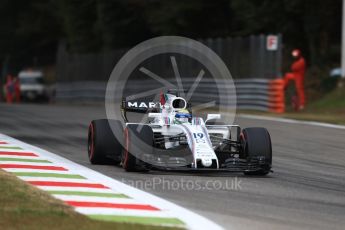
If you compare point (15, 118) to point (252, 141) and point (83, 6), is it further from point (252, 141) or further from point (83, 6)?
point (83, 6)

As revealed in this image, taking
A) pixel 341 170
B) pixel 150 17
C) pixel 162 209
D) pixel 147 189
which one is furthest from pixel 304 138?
pixel 150 17

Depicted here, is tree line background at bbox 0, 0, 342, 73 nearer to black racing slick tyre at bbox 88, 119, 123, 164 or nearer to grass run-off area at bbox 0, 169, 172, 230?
black racing slick tyre at bbox 88, 119, 123, 164

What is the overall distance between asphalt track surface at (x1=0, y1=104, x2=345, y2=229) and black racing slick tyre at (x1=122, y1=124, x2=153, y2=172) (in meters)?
0.14

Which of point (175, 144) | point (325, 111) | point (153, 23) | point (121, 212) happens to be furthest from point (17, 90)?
point (121, 212)

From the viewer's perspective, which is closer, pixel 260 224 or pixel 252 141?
pixel 260 224

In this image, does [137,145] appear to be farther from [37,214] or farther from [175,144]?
[37,214]

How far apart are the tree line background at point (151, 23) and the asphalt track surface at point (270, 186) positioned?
1725 cm

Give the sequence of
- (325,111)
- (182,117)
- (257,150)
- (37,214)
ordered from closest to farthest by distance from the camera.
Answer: (37,214) → (257,150) → (182,117) → (325,111)

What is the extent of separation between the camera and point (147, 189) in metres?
9.63

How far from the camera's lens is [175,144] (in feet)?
37.4

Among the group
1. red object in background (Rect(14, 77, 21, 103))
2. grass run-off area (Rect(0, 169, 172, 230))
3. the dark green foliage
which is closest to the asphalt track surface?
grass run-off area (Rect(0, 169, 172, 230))

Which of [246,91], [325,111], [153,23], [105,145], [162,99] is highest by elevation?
[153,23]

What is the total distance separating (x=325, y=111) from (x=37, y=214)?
1950 cm

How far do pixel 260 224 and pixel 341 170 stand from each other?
4.90 meters
